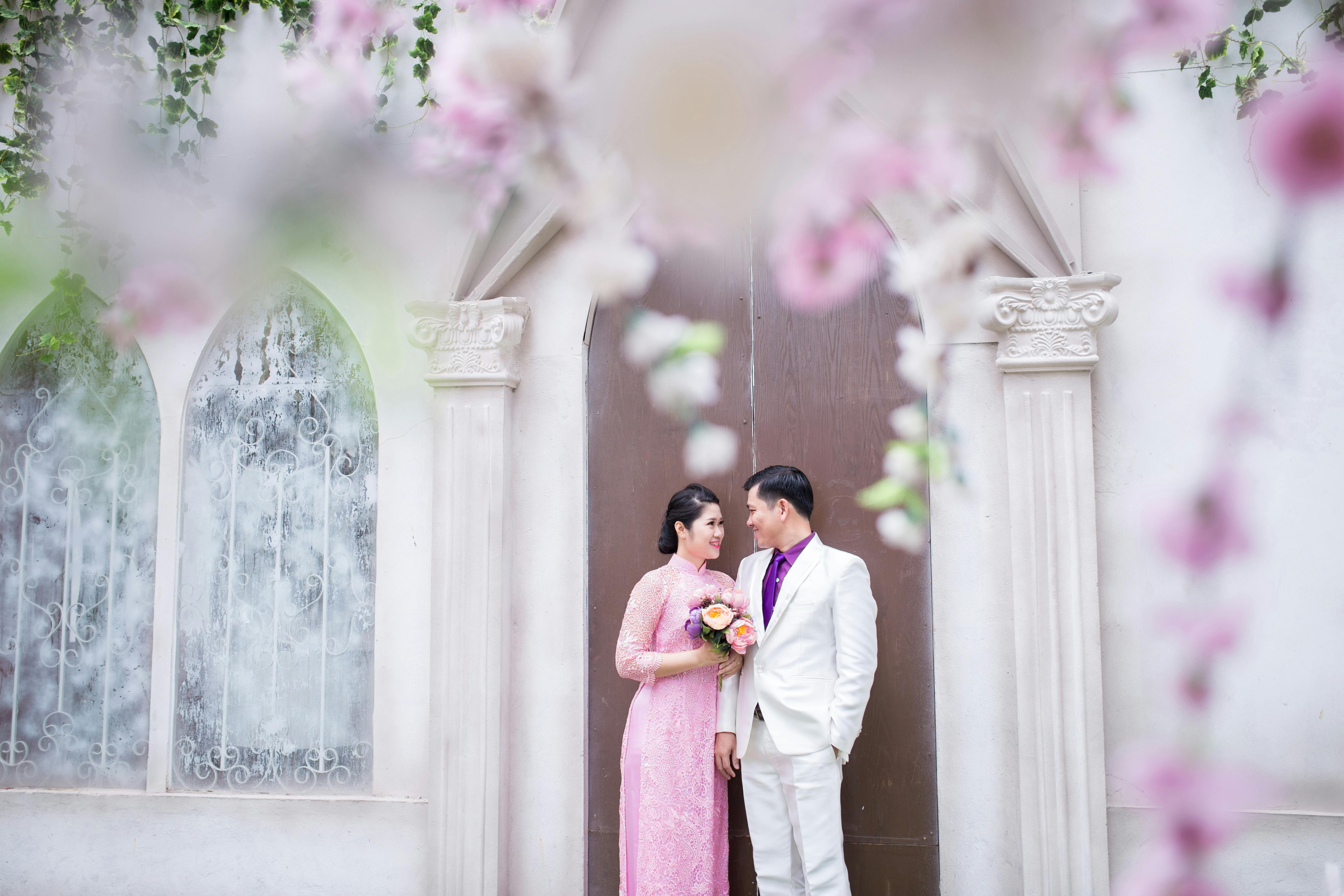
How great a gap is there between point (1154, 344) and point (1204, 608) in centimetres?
297

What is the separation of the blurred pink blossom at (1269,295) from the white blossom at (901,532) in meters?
2.87

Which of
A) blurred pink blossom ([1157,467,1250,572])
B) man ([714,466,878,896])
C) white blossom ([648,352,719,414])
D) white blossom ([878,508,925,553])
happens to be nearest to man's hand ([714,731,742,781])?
man ([714,466,878,896])

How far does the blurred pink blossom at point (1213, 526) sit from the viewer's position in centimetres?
52

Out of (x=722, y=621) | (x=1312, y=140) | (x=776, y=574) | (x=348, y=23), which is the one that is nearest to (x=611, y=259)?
(x=348, y=23)

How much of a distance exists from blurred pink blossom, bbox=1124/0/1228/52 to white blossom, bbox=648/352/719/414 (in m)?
2.79

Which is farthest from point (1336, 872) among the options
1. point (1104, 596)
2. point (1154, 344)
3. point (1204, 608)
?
point (1204, 608)

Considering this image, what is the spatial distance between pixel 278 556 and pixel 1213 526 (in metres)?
3.73

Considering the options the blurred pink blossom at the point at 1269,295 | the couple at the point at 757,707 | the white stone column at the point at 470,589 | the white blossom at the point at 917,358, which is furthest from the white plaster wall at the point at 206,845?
the blurred pink blossom at the point at 1269,295

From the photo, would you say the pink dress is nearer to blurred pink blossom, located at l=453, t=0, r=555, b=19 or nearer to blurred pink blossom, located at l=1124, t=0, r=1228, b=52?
blurred pink blossom, located at l=453, t=0, r=555, b=19

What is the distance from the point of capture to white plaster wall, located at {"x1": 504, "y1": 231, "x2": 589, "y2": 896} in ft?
11.1

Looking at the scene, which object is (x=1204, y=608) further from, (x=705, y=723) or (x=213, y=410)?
(x=213, y=410)

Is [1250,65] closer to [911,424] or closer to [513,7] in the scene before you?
[911,424]

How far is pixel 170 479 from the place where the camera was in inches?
147

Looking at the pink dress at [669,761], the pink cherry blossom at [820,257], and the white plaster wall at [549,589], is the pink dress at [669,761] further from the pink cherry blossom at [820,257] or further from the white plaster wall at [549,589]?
the pink cherry blossom at [820,257]
